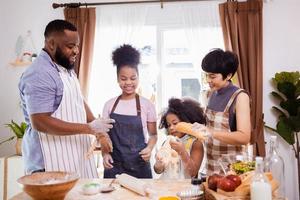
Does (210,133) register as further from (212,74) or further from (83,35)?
(83,35)

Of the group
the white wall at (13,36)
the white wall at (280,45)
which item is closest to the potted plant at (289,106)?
the white wall at (280,45)

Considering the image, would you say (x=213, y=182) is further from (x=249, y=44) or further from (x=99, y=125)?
(x=249, y=44)

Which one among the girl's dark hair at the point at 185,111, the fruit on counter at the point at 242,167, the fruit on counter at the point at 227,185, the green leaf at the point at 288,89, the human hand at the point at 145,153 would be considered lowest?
the human hand at the point at 145,153

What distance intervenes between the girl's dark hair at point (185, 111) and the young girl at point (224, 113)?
6.5 inches

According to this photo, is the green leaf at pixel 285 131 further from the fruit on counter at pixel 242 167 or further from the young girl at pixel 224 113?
the fruit on counter at pixel 242 167

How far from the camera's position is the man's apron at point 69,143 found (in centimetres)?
166

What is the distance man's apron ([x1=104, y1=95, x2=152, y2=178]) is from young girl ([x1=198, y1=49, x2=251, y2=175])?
1.41 feet

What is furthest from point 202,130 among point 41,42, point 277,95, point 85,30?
point 41,42

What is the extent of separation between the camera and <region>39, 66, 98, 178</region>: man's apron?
1.66 m

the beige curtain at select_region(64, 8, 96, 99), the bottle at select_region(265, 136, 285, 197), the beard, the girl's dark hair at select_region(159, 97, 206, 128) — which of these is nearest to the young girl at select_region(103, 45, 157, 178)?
the girl's dark hair at select_region(159, 97, 206, 128)

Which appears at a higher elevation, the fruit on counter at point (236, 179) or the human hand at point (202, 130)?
the human hand at point (202, 130)

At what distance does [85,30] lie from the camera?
3.11 m

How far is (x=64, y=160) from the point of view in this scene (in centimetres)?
170

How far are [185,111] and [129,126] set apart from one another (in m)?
0.35
